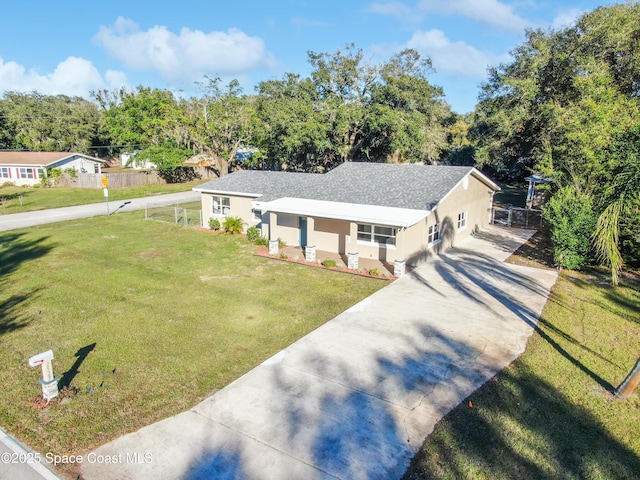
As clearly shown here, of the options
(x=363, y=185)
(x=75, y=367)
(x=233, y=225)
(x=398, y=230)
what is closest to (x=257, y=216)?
(x=233, y=225)

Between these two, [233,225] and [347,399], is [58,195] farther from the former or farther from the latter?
[347,399]

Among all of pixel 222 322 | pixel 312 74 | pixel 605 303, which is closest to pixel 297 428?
pixel 222 322

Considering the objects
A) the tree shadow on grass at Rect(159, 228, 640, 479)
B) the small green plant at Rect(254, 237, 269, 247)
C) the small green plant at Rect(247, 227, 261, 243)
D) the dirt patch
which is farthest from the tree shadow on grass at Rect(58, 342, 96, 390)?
Answer: the dirt patch

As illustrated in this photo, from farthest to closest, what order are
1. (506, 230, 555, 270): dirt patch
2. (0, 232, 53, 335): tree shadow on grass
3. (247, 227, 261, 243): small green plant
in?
(247, 227, 261, 243): small green plant → (506, 230, 555, 270): dirt patch → (0, 232, 53, 335): tree shadow on grass

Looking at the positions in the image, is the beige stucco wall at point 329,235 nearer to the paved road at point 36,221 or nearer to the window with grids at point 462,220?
the window with grids at point 462,220

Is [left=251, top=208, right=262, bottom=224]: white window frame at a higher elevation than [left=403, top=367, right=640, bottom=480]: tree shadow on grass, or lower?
higher

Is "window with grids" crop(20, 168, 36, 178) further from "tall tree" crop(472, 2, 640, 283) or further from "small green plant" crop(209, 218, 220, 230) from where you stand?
"tall tree" crop(472, 2, 640, 283)

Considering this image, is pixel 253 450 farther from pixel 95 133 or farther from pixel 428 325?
pixel 95 133
